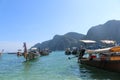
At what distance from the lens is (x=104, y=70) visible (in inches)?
1351

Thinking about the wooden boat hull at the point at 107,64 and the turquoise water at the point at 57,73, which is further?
the wooden boat hull at the point at 107,64

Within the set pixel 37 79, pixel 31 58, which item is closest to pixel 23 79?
pixel 37 79

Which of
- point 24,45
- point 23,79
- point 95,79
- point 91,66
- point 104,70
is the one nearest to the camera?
point 95,79

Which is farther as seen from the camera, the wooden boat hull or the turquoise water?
the wooden boat hull

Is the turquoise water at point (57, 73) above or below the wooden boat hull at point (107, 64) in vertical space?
below

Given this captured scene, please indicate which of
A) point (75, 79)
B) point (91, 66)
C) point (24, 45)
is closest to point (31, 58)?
point (24, 45)

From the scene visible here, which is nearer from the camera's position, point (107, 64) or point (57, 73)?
point (107, 64)

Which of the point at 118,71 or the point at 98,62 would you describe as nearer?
the point at 118,71

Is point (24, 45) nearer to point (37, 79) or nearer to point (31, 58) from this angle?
point (31, 58)

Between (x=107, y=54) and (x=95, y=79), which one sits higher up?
(x=107, y=54)

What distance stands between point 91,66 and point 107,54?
5.92 meters

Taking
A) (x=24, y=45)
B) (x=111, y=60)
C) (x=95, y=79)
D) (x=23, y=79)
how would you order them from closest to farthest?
(x=95, y=79)
(x=23, y=79)
(x=111, y=60)
(x=24, y=45)

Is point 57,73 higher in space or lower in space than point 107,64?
lower

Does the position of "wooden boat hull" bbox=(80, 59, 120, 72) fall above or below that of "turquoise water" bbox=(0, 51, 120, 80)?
above
